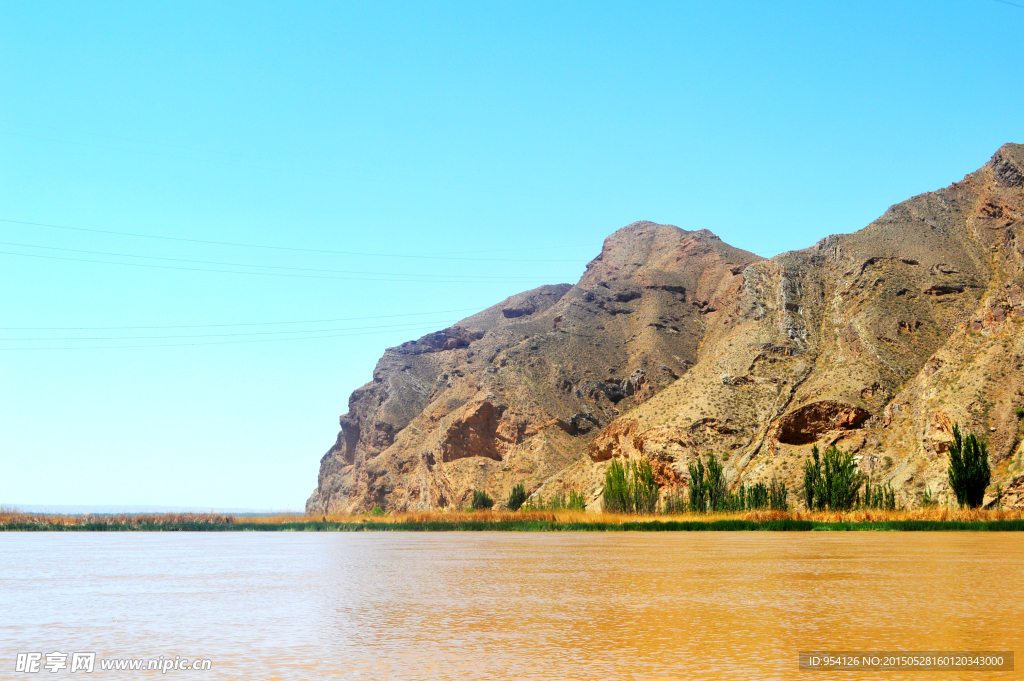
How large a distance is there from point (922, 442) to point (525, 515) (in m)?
28.7

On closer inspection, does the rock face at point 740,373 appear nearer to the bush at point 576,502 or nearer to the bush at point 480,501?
the bush at point 480,501

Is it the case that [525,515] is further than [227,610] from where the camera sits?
Yes

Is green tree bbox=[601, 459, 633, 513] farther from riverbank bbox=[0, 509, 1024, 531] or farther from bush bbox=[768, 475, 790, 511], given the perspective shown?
bush bbox=[768, 475, 790, 511]

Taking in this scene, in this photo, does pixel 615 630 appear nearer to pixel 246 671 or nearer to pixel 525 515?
pixel 246 671

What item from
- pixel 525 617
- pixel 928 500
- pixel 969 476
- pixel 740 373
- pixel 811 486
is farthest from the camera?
pixel 740 373

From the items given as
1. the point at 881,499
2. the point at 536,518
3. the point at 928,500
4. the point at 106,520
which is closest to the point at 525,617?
the point at 928,500

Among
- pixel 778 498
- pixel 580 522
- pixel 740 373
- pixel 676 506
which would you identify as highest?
pixel 740 373

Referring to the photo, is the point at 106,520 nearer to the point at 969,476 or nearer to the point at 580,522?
the point at 580,522

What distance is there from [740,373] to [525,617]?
72765 millimetres

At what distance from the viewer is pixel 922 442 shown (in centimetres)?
6022

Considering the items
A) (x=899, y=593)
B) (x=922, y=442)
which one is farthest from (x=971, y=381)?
(x=899, y=593)

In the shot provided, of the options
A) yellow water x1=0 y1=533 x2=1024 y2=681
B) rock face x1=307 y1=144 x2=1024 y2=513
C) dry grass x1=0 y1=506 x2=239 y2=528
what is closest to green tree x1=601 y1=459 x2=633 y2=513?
rock face x1=307 y1=144 x2=1024 y2=513

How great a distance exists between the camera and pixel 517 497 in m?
84.9

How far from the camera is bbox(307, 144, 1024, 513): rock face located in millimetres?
63688
